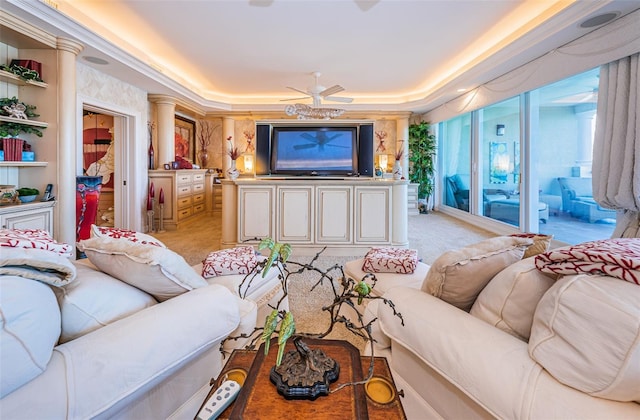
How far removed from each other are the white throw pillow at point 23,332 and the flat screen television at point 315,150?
163 inches

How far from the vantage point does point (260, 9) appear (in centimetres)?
317

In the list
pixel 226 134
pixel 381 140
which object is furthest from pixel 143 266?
pixel 381 140

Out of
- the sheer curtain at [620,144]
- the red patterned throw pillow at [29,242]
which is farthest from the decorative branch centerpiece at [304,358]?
the sheer curtain at [620,144]

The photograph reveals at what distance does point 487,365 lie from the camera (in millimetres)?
804

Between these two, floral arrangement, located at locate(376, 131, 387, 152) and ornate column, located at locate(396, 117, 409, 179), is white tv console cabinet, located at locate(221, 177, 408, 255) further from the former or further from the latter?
floral arrangement, located at locate(376, 131, 387, 152)

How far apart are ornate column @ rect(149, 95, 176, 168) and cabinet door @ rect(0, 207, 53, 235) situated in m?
2.72

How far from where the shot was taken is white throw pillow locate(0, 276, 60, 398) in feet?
2.15

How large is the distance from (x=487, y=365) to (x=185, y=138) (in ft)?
24.3

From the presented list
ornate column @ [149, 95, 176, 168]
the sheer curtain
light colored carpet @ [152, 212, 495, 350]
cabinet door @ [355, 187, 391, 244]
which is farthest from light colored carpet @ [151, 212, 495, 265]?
the sheer curtain

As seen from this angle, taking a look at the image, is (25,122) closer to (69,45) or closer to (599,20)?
(69,45)

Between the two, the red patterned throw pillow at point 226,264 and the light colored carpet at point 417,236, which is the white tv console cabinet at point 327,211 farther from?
the red patterned throw pillow at point 226,264

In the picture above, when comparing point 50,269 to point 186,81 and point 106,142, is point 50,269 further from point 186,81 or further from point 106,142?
point 106,142

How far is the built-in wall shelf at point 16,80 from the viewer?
112 inches

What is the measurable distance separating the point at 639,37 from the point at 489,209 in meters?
3.32
